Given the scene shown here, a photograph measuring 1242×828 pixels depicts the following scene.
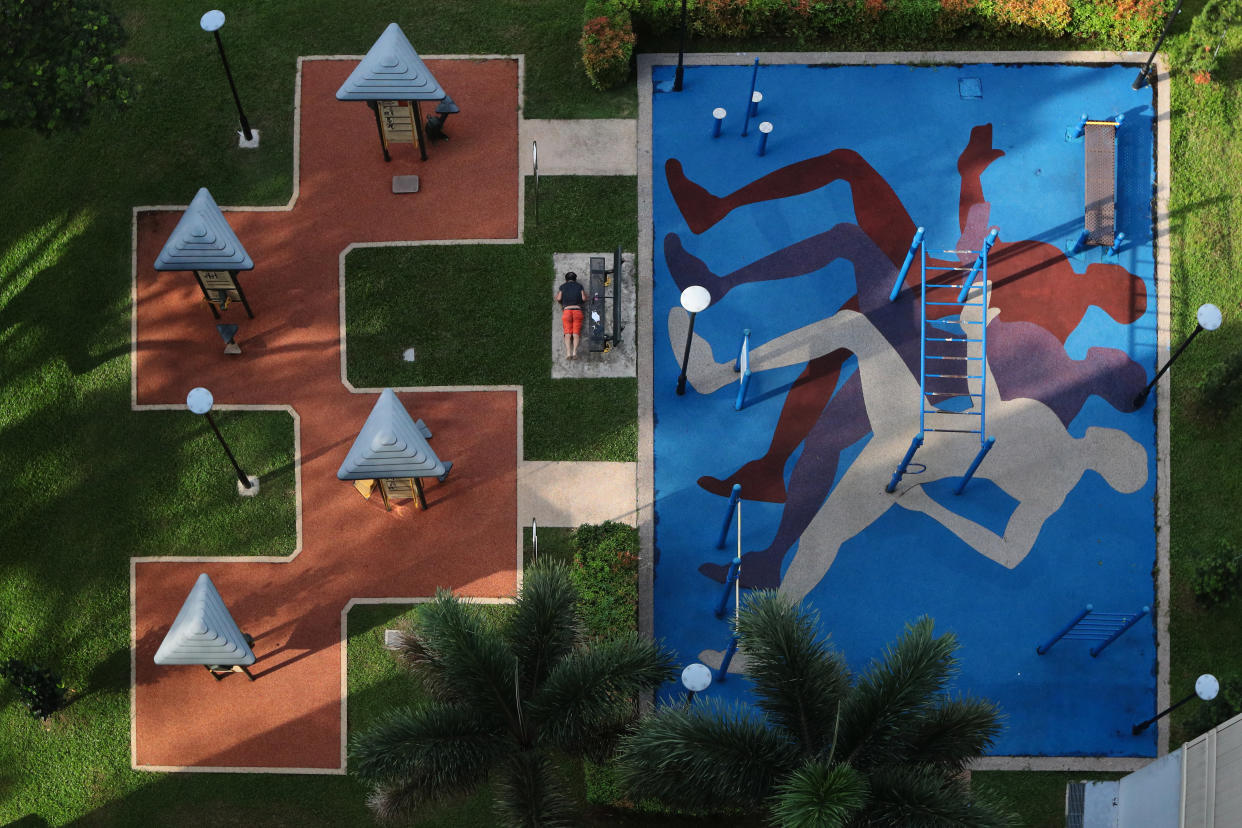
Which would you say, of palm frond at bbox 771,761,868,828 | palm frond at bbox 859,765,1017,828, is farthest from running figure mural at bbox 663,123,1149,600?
palm frond at bbox 771,761,868,828

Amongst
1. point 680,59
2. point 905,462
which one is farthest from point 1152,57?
point 905,462

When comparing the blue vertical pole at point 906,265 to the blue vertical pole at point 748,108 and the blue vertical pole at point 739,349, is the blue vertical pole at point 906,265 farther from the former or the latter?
the blue vertical pole at point 748,108

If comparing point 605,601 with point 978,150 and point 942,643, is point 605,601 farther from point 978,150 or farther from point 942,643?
point 978,150

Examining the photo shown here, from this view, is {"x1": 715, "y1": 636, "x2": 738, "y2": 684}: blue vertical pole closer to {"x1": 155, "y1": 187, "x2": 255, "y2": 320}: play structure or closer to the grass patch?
the grass patch

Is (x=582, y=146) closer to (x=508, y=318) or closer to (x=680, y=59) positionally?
(x=680, y=59)

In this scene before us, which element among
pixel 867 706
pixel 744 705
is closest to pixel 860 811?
pixel 867 706
